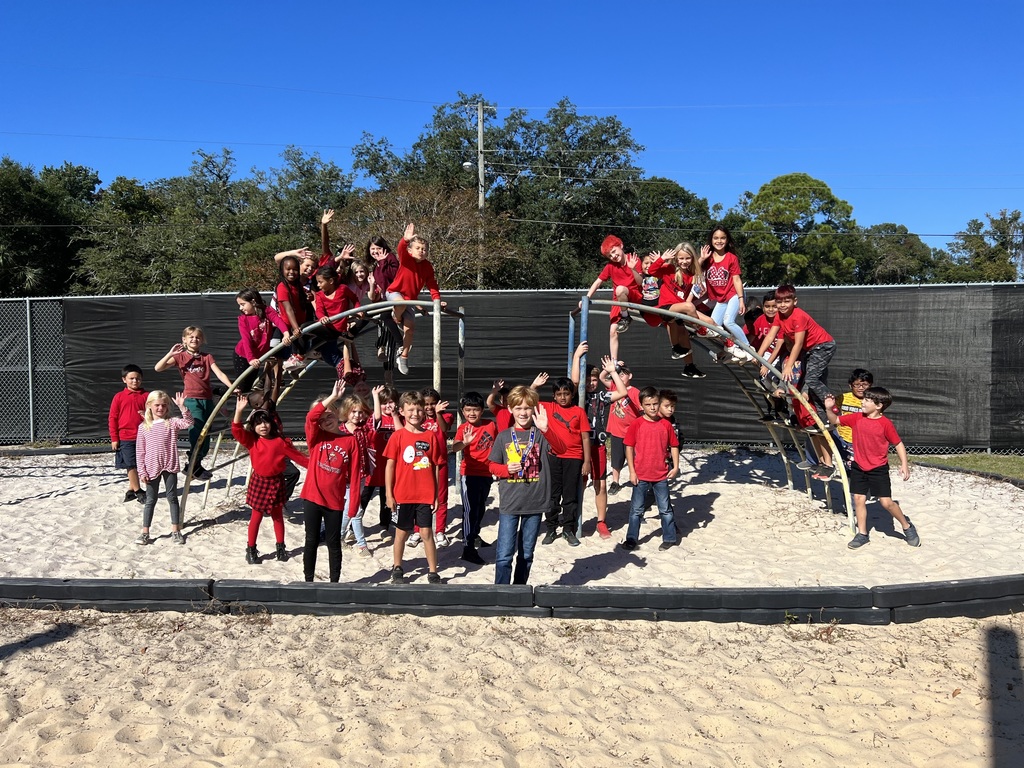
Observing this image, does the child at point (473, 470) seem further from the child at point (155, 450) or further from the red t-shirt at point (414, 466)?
the child at point (155, 450)

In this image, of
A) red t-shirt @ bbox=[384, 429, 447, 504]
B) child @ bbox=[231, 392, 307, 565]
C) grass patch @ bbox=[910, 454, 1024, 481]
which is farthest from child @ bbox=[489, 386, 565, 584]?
grass patch @ bbox=[910, 454, 1024, 481]

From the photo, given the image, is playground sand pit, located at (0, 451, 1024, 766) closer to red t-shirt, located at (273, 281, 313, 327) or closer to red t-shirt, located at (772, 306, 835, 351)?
red t-shirt, located at (772, 306, 835, 351)

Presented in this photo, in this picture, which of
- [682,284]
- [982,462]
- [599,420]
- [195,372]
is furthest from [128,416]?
[982,462]

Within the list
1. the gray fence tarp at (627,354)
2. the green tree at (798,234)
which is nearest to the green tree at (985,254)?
the green tree at (798,234)

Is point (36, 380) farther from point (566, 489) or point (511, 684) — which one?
point (511, 684)

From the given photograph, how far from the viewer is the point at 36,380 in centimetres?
1261

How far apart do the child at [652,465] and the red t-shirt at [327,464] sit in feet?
7.97

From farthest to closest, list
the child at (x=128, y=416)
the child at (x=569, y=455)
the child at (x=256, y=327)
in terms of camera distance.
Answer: the child at (x=128, y=416) < the child at (x=256, y=327) < the child at (x=569, y=455)

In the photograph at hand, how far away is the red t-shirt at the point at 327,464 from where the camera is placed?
5.64 m

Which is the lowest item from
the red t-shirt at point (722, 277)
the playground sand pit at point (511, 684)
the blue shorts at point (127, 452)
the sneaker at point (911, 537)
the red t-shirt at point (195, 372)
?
the playground sand pit at point (511, 684)

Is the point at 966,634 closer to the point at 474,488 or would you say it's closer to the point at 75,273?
the point at 474,488

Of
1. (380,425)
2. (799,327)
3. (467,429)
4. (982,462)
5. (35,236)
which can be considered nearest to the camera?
(467,429)

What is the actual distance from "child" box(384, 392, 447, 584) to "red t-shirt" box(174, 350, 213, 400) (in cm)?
386

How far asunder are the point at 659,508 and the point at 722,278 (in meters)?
2.36
